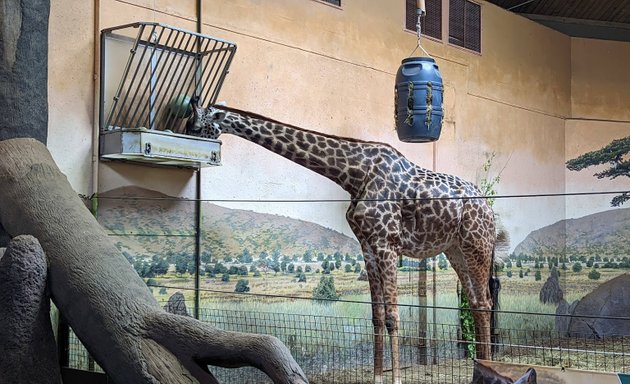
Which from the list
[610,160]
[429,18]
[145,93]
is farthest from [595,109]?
[145,93]

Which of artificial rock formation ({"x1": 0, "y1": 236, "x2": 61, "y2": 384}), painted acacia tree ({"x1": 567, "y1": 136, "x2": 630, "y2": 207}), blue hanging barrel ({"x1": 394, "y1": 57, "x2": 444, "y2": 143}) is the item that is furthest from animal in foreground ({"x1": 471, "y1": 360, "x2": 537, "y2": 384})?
painted acacia tree ({"x1": 567, "y1": 136, "x2": 630, "y2": 207})

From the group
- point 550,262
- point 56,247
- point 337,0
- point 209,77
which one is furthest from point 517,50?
point 56,247

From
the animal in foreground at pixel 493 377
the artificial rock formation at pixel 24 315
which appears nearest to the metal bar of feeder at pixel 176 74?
the artificial rock formation at pixel 24 315

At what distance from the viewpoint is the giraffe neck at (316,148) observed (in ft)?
20.6

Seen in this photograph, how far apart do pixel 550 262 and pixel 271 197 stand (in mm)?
4479

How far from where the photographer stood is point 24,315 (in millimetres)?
4117

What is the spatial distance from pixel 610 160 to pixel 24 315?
28.4 feet

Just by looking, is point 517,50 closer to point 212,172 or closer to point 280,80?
point 280,80

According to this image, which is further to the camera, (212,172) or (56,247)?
(212,172)

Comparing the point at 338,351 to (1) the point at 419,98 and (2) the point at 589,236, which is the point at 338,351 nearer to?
(1) the point at 419,98

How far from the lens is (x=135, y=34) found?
19.8 feet

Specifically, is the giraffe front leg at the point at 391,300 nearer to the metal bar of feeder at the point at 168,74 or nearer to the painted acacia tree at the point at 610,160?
the metal bar of feeder at the point at 168,74

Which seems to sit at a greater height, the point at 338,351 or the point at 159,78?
the point at 159,78

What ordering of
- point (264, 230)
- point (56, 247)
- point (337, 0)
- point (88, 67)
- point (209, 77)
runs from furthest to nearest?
point (337, 0), point (264, 230), point (209, 77), point (88, 67), point (56, 247)
